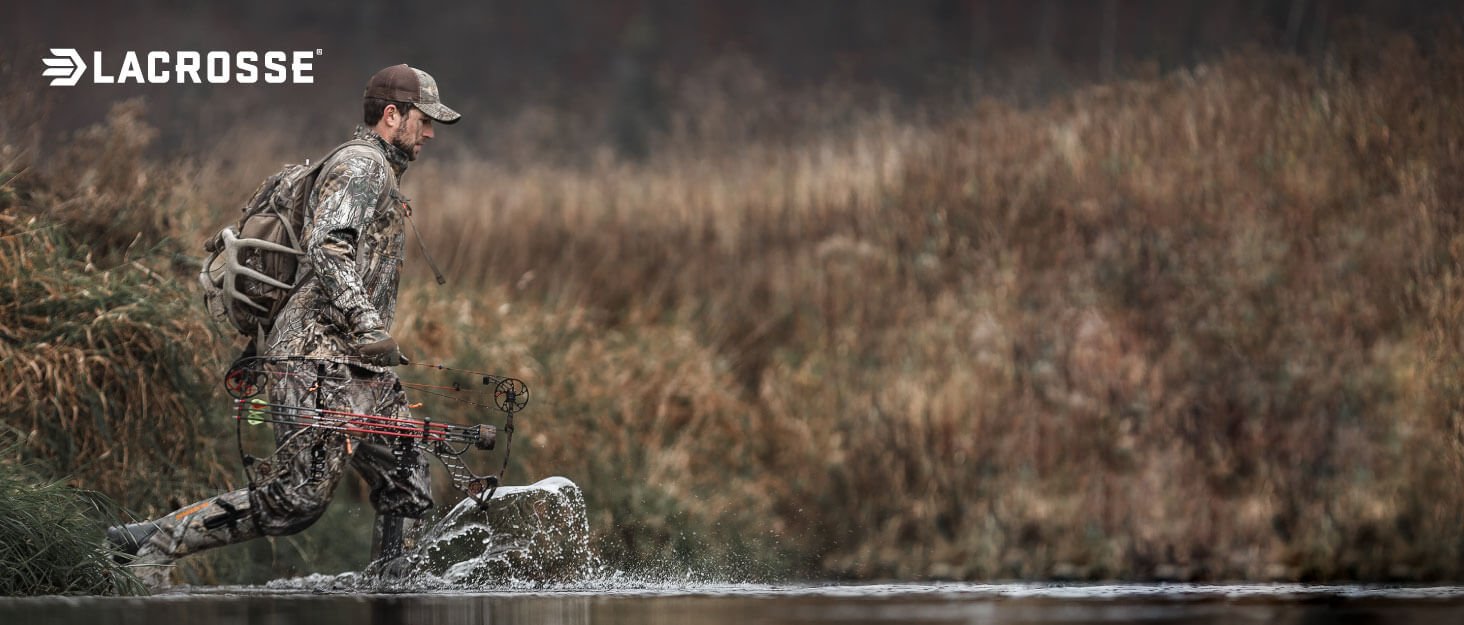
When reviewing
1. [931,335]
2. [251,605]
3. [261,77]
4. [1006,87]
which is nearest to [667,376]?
[931,335]

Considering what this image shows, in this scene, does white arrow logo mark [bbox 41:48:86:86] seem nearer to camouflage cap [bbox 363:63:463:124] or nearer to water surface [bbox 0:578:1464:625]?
water surface [bbox 0:578:1464:625]

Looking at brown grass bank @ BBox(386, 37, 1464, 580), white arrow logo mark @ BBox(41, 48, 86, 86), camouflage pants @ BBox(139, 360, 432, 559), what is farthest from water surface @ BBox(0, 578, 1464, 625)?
white arrow logo mark @ BBox(41, 48, 86, 86)

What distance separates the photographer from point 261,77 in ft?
69.3

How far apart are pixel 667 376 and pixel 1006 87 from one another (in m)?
4.98

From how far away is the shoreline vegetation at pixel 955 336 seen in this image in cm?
1256

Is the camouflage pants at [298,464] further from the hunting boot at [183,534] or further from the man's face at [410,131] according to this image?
the man's face at [410,131]

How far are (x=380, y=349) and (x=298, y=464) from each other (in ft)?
2.49

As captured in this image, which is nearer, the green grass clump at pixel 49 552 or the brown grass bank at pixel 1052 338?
the green grass clump at pixel 49 552

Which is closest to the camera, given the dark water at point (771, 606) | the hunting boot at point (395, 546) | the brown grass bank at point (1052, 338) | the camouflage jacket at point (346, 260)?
the dark water at point (771, 606)

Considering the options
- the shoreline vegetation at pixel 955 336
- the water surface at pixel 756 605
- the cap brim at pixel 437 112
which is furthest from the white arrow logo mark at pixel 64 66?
the cap brim at pixel 437 112

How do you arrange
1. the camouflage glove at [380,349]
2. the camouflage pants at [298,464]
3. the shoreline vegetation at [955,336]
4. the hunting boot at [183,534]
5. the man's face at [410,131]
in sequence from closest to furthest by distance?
the camouflage glove at [380,349]
the camouflage pants at [298,464]
the hunting boot at [183,534]
the man's face at [410,131]
the shoreline vegetation at [955,336]

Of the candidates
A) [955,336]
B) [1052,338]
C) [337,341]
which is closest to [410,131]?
[337,341]

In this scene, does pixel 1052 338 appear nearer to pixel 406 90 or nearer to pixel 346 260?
pixel 406 90

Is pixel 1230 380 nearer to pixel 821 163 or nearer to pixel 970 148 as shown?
pixel 970 148
